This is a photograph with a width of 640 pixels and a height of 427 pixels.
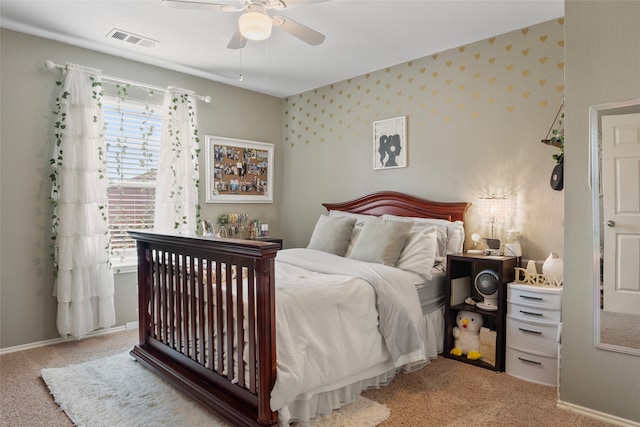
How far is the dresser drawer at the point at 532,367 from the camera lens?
2572 mm

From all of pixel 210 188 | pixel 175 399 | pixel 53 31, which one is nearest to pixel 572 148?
pixel 175 399

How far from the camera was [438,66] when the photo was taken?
366cm

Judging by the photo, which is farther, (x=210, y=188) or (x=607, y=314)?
(x=210, y=188)

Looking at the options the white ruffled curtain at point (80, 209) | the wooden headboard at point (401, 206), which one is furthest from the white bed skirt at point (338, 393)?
the white ruffled curtain at point (80, 209)

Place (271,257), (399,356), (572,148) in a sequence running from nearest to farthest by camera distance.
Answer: (271,257), (572,148), (399,356)

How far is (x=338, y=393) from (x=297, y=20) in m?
2.64

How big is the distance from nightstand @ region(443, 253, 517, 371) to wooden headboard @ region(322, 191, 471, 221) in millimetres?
467

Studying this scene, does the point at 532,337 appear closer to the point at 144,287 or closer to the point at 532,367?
the point at 532,367

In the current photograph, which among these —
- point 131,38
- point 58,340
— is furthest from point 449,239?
point 58,340

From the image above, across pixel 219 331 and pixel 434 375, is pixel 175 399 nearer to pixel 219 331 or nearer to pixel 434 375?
pixel 219 331

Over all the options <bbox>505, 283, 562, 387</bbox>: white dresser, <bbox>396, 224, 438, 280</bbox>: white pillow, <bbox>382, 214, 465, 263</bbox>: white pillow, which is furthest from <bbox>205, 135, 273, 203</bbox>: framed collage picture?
<bbox>505, 283, 562, 387</bbox>: white dresser

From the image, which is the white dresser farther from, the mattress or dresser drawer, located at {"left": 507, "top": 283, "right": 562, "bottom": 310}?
the mattress

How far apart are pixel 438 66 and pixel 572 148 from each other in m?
1.74

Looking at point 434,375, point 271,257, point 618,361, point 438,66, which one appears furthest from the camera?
point 438,66
